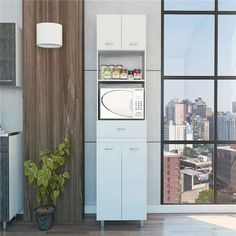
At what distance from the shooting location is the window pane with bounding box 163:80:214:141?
13.9 feet

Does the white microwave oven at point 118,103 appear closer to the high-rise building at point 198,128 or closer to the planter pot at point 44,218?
the high-rise building at point 198,128

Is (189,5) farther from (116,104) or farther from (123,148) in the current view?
(123,148)

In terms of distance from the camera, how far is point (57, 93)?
12.5 ft

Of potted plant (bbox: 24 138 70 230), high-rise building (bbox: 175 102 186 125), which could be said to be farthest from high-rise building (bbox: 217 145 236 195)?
potted plant (bbox: 24 138 70 230)

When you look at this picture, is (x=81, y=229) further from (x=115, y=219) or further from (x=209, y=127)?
(x=209, y=127)

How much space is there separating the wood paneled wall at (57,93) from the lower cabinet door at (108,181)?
0.32 m

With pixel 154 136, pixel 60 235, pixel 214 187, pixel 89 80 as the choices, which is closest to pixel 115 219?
pixel 60 235

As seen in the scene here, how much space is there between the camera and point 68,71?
3793mm

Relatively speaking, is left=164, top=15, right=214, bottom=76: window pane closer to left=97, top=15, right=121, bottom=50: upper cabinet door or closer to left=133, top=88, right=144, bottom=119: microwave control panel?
left=133, top=88, right=144, bottom=119: microwave control panel

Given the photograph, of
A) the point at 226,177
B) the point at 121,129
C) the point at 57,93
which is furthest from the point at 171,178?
the point at 57,93

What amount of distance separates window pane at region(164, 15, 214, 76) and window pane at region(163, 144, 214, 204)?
3.23 ft

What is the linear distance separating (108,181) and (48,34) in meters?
1.73

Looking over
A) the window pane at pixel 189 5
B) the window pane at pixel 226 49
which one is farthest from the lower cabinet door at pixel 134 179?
the window pane at pixel 189 5

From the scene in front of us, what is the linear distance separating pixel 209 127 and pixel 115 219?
1682 millimetres
